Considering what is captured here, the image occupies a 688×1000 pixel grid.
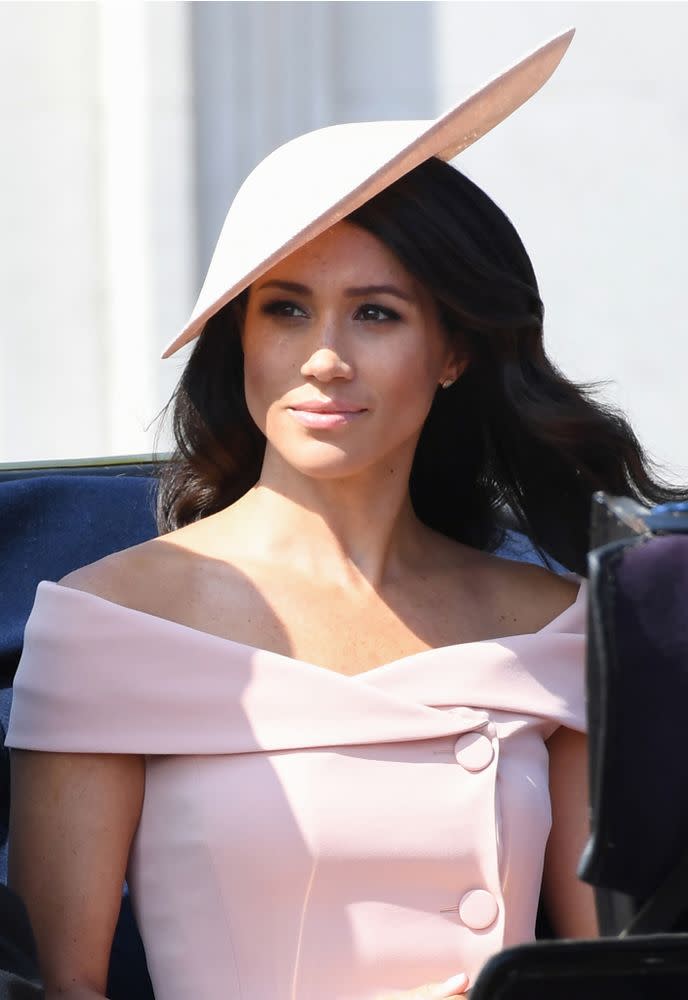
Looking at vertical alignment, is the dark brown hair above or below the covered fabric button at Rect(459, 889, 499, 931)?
above

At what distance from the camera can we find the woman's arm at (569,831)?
1.87 m

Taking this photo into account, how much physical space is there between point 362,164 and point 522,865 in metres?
0.74

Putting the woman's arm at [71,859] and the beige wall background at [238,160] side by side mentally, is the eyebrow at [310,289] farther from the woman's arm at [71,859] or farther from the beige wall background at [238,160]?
the beige wall background at [238,160]

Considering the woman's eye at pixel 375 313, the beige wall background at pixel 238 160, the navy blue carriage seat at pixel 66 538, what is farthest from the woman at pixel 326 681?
the beige wall background at pixel 238 160

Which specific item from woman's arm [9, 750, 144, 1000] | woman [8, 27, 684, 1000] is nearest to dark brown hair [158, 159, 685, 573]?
woman [8, 27, 684, 1000]

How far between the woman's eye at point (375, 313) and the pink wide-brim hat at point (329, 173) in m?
0.12

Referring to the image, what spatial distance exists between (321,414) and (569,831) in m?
0.54

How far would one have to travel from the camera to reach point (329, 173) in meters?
1.72

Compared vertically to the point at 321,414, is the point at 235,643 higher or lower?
lower

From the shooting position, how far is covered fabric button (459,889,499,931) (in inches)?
67.2

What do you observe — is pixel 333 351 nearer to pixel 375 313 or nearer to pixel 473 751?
pixel 375 313

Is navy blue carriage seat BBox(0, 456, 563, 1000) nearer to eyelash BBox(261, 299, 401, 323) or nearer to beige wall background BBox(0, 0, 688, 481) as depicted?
eyelash BBox(261, 299, 401, 323)

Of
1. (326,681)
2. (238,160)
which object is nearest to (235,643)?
(326,681)

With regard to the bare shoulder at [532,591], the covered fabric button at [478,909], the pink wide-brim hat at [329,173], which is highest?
the pink wide-brim hat at [329,173]
